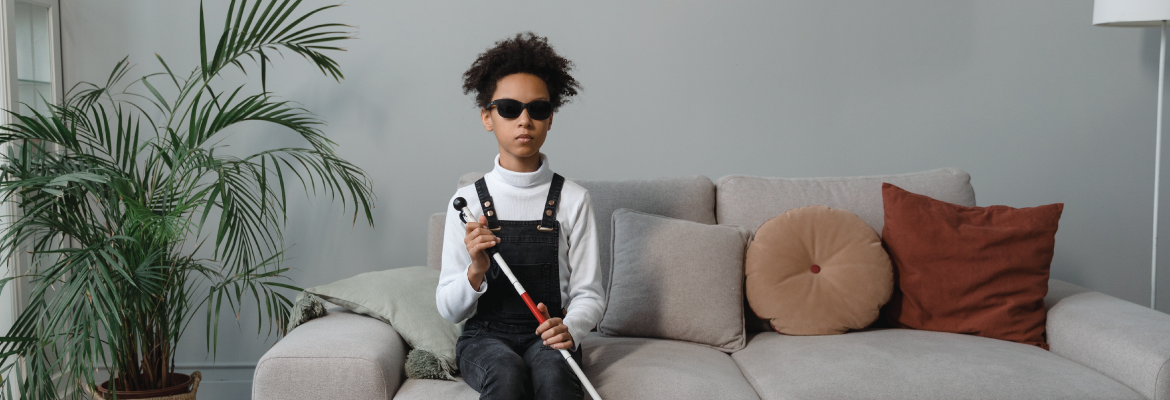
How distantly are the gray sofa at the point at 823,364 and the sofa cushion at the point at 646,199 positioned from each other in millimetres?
11

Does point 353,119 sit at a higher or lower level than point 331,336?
higher

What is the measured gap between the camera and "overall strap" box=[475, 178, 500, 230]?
1.62 meters

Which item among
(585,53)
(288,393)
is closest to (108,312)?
(288,393)

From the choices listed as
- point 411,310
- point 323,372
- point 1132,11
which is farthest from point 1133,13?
point 323,372

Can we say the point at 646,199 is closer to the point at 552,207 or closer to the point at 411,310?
the point at 552,207

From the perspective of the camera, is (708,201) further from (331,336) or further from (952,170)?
(331,336)

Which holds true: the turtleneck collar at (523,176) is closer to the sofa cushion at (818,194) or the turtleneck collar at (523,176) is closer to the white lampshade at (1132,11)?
the sofa cushion at (818,194)

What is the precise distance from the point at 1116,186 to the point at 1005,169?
1.42ft

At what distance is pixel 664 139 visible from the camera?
2.69m

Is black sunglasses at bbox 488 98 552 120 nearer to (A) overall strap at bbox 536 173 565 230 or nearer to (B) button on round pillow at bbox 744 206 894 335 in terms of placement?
(A) overall strap at bbox 536 173 565 230

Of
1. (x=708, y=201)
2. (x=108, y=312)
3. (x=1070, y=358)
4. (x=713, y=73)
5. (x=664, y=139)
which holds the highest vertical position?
(x=713, y=73)

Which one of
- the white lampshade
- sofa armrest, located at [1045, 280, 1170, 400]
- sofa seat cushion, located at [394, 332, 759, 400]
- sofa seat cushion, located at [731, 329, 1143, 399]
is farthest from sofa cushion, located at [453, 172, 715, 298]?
the white lampshade

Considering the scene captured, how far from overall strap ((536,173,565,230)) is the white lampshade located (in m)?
1.96

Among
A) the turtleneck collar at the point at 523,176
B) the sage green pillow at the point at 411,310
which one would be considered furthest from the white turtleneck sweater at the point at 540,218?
the sage green pillow at the point at 411,310
